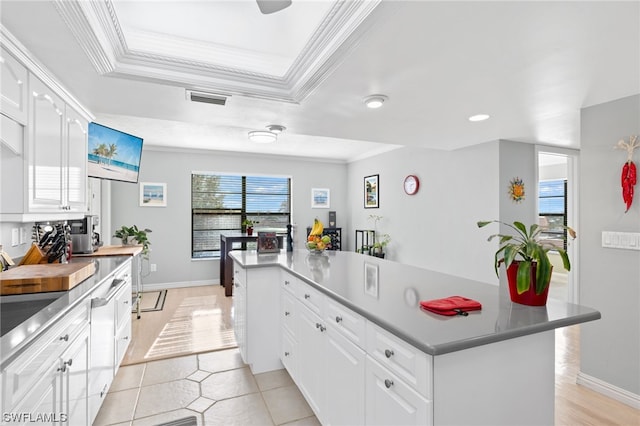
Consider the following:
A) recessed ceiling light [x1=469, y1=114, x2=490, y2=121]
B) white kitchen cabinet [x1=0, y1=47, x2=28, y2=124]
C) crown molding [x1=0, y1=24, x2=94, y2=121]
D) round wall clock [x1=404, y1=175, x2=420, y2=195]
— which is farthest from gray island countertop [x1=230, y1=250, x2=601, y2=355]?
round wall clock [x1=404, y1=175, x2=420, y2=195]

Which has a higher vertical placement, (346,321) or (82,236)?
(82,236)

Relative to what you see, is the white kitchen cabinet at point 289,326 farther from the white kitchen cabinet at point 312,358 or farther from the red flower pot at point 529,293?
the red flower pot at point 529,293

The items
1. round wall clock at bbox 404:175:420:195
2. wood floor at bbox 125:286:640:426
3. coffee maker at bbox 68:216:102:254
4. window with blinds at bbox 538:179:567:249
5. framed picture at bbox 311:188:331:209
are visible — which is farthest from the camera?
framed picture at bbox 311:188:331:209

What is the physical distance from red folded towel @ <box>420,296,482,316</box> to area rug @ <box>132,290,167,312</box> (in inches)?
162

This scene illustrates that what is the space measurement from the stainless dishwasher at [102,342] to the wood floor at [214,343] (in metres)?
0.74

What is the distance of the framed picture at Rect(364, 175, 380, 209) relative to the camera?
5.93 m

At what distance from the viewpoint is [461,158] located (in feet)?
13.8

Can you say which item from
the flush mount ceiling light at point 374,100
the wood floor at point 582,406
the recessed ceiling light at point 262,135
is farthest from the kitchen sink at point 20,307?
the wood floor at point 582,406

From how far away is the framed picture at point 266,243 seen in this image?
3.18 metres

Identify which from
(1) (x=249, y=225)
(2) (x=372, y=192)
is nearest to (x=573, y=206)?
(2) (x=372, y=192)

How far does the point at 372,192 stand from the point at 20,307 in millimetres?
5293

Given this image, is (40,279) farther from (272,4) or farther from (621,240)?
(621,240)

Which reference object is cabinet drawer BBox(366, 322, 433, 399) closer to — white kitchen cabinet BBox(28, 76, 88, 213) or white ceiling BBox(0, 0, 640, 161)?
white ceiling BBox(0, 0, 640, 161)

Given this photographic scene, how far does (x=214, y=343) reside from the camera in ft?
10.5
